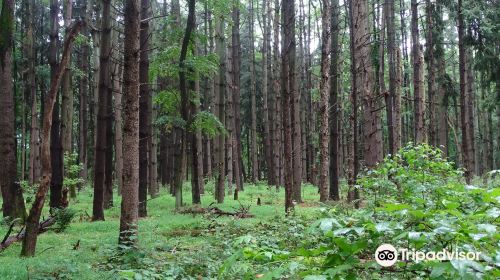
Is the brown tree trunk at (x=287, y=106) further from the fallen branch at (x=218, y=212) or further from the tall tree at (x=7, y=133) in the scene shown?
the tall tree at (x=7, y=133)

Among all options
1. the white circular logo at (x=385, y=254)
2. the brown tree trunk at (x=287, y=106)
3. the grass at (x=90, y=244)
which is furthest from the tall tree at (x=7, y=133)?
the white circular logo at (x=385, y=254)

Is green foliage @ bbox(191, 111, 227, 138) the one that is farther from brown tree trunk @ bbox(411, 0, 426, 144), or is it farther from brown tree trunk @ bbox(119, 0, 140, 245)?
brown tree trunk @ bbox(411, 0, 426, 144)

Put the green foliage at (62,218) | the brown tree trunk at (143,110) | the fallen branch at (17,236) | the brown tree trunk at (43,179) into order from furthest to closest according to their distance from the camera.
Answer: the brown tree trunk at (143,110) < the green foliage at (62,218) < the fallen branch at (17,236) < the brown tree trunk at (43,179)

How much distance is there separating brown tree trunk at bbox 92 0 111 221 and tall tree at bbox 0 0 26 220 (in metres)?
2.44

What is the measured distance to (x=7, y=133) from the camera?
10219 mm

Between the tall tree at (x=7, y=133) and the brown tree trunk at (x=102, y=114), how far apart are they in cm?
244

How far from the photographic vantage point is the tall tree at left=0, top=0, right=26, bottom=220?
1019cm

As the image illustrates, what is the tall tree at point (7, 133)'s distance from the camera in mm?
10188

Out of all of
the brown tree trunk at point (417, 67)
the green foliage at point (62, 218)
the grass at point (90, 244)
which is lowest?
the grass at point (90, 244)

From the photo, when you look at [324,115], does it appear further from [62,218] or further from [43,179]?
[43,179]

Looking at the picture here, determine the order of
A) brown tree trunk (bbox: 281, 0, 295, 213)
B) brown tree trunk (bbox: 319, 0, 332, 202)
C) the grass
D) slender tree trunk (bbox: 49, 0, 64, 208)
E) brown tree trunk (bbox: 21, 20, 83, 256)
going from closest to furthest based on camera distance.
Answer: the grass
brown tree trunk (bbox: 21, 20, 83, 256)
brown tree trunk (bbox: 281, 0, 295, 213)
slender tree trunk (bbox: 49, 0, 64, 208)
brown tree trunk (bbox: 319, 0, 332, 202)

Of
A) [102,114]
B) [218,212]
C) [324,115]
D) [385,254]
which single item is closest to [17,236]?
[102,114]

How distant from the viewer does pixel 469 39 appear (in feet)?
64.3

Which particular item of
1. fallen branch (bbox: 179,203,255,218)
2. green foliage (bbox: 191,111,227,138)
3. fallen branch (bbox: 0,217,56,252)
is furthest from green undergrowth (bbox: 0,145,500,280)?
green foliage (bbox: 191,111,227,138)
